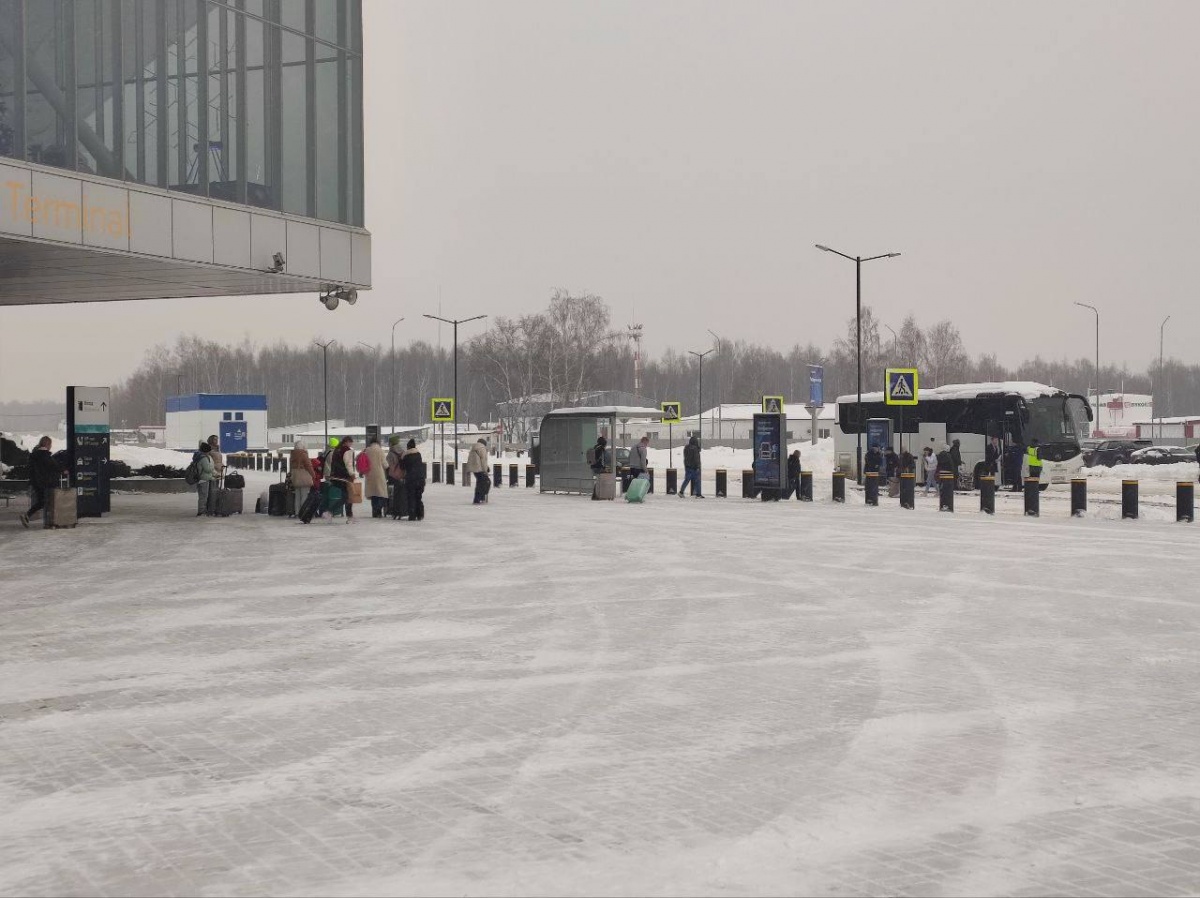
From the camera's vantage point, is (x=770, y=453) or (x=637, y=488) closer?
(x=637, y=488)

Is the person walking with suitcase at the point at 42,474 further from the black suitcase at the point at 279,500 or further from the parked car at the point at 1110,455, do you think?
the parked car at the point at 1110,455

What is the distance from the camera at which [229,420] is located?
66625 mm

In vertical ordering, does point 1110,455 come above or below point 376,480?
below

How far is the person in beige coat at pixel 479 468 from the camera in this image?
2992 cm

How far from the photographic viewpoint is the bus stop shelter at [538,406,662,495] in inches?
1374

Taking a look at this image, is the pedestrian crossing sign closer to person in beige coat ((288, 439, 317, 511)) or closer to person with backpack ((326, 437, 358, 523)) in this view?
person with backpack ((326, 437, 358, 523))

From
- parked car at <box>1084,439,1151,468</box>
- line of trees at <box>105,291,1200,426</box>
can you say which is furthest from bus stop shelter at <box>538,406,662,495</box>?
line of trees at <box>105,291,1200,426</box>

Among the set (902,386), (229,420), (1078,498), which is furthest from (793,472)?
(229,420)

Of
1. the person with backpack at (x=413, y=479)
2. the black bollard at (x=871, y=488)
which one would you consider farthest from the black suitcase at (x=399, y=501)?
the black bollard at (x=871, y=488)

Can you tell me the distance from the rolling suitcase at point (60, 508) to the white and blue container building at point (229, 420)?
137 ft

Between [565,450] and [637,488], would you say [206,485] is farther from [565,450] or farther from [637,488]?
[565,450]

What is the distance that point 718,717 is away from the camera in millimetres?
7879

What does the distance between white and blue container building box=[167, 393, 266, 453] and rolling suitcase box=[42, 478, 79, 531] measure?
41.7 metres

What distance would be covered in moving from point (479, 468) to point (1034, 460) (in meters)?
17.8
